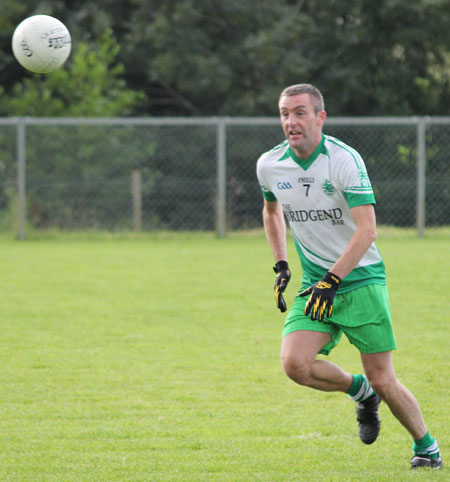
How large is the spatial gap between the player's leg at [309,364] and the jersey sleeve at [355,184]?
2.58ft

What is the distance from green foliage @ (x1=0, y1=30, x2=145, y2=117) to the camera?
840 inches

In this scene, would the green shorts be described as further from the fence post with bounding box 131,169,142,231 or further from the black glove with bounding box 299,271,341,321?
the fence post with bounding box 131,169,142,231

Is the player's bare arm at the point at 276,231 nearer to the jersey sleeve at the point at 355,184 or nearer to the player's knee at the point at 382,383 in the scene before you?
the jersey sleeve at the point at 355,184

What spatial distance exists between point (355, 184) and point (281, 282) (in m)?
0.96

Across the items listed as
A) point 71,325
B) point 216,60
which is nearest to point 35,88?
point 216,60

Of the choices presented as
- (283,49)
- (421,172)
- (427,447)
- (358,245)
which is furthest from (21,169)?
(427,447)

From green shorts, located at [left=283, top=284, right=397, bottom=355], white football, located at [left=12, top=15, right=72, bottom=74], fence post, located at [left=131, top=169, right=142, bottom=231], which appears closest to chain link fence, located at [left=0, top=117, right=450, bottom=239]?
fence post, located at [left=131, top=169, right=142, bottom=231]

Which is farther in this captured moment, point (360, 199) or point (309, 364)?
point (309, 364)

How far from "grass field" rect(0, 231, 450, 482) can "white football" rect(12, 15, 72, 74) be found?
2.52 metres

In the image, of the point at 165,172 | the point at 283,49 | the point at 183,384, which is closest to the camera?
the point at 183,384

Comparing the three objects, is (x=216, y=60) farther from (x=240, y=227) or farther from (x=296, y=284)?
(x=296, y=284)

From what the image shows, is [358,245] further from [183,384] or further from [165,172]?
[165,172]

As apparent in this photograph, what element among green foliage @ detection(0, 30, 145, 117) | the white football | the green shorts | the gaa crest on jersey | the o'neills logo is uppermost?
green foliage @ detection(0, 30, 145, 117)

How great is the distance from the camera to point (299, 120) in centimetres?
464
